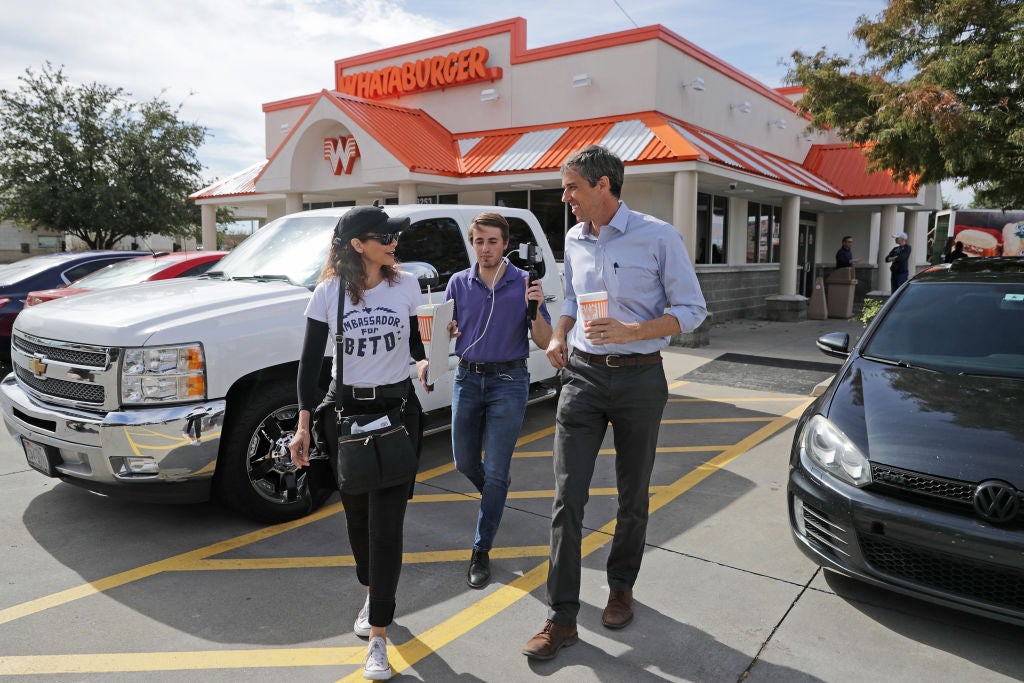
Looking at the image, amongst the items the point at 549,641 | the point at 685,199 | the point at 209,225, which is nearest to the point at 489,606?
the point at 549,641

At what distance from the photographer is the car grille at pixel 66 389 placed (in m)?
3.96

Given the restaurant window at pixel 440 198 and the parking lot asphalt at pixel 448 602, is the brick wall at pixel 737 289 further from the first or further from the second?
the parking lot asphalt at pixel 448 602

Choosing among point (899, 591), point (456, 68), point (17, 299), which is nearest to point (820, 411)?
point (899, 591)

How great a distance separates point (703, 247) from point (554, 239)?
3478mm

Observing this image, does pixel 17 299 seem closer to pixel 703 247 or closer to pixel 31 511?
pixel 31 511

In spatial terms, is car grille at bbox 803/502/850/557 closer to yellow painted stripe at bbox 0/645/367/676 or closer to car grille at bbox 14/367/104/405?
yellow painted stripe at bbox 0/645/367/676

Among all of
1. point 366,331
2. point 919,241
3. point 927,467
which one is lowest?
point 927,467

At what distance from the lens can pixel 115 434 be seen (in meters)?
3.80

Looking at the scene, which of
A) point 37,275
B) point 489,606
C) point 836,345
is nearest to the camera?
point 489,606

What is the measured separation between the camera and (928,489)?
3074 millimetres

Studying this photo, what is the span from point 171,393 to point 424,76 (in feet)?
49.4

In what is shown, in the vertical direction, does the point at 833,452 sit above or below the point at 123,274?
below

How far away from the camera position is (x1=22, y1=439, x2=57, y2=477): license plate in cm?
405

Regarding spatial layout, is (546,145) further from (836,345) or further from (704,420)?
(836,345)
